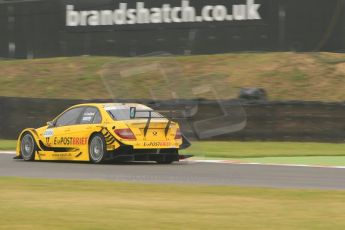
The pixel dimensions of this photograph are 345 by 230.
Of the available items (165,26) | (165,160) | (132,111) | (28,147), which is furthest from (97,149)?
(165,26)

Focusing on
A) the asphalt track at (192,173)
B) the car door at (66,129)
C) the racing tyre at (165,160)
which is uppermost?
the car door at (66,129)

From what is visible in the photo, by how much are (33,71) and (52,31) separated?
1811mm

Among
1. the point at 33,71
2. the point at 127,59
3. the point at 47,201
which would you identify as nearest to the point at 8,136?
the point at 127,59

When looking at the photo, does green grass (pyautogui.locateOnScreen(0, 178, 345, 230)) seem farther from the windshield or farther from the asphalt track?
the windshield

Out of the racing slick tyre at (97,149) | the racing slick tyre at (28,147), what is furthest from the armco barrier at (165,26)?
the racing slick tyre at (97,149)

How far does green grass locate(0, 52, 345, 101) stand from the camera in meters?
26.5

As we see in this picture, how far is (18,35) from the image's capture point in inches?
1275

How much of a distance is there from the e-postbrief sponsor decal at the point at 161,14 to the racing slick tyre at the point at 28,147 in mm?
11269

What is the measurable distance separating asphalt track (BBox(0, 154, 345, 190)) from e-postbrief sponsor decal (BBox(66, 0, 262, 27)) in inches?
440

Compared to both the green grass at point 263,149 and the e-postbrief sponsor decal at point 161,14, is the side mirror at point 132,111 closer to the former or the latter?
the green grass at point 263,149

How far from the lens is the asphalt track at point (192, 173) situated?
41.8 feet

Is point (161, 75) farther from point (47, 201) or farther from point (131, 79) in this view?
point (47, 201)

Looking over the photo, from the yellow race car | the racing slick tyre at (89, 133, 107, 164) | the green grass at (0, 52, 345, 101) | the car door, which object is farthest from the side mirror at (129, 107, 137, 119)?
the green grass at (0, 52, 345, 101)

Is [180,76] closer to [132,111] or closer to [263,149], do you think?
[263,149]
